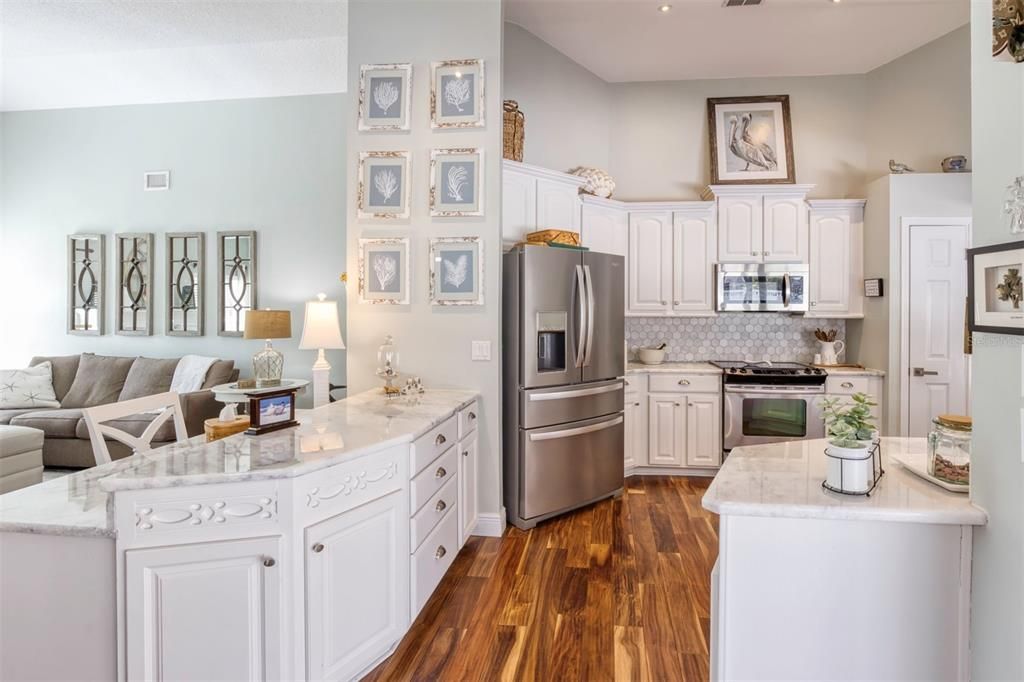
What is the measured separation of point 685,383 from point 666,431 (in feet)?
1.50

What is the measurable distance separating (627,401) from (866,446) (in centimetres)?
306

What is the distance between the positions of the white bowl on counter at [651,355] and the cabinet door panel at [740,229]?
1017mm

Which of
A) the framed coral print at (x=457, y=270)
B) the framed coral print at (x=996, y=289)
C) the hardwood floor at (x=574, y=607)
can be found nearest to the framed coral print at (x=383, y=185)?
the framed coral print at (x=457, y=270)

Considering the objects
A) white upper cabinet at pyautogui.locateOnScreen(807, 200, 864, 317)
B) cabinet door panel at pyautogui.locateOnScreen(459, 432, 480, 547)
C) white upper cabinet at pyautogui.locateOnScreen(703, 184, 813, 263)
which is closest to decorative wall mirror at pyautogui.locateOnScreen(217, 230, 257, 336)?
cabinet door panel at pyautogui.locateOnScreen(459, 432, 480, 547)

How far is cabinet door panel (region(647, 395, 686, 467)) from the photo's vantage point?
4656 millimetres

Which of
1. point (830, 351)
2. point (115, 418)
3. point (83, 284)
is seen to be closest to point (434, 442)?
Result: point (115, 418)

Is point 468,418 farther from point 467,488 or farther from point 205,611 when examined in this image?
point 205,611

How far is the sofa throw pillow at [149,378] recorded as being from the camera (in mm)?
5105

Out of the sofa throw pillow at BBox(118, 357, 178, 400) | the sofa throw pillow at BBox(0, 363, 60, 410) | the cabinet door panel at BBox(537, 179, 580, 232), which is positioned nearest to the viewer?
the cabinet door panel at BBox(537, 179, 580, 232)

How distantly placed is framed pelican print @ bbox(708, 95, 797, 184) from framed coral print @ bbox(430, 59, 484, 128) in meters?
2.77

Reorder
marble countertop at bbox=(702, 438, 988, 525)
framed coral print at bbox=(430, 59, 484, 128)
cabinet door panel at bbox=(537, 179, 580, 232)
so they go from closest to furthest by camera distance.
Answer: marble countertop at bbox=(702, 438, 988, 525)
framed coral print at bbox=(430, 59, 484, 128)
cabinet door panel at bbox=(537, 179, 580, 232)

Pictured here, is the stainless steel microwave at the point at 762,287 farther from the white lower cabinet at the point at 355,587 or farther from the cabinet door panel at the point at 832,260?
the white lower cabinet at the point at 355,587

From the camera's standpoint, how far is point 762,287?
15.9 ft

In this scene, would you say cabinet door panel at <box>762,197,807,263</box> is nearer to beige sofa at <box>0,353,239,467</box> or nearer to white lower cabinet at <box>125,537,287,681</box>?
white lower cabinet at <box>125,537,287,681</box>
